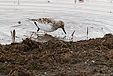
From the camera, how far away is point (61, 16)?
866cm

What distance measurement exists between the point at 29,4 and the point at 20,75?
8504 mm

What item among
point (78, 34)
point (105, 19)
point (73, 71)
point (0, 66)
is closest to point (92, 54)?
point (73, 71)

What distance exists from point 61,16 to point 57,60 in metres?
5.29

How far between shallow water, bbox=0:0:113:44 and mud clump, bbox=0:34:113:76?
1.67 m

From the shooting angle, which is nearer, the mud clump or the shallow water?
the mud clump

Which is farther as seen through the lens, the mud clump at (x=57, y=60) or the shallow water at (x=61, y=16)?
the shallow water at (x=61, y=16)

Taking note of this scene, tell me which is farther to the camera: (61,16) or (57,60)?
(61,16)

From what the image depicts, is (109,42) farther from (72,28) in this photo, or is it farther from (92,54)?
(72,28)

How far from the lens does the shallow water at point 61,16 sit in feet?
21.2

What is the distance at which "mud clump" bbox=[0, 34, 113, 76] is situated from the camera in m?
3.13

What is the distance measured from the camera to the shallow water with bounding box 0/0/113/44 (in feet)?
21.2

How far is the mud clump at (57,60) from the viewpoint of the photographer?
3.13 metres

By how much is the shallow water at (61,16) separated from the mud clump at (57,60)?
167 centimetres

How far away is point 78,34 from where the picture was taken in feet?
21.0
